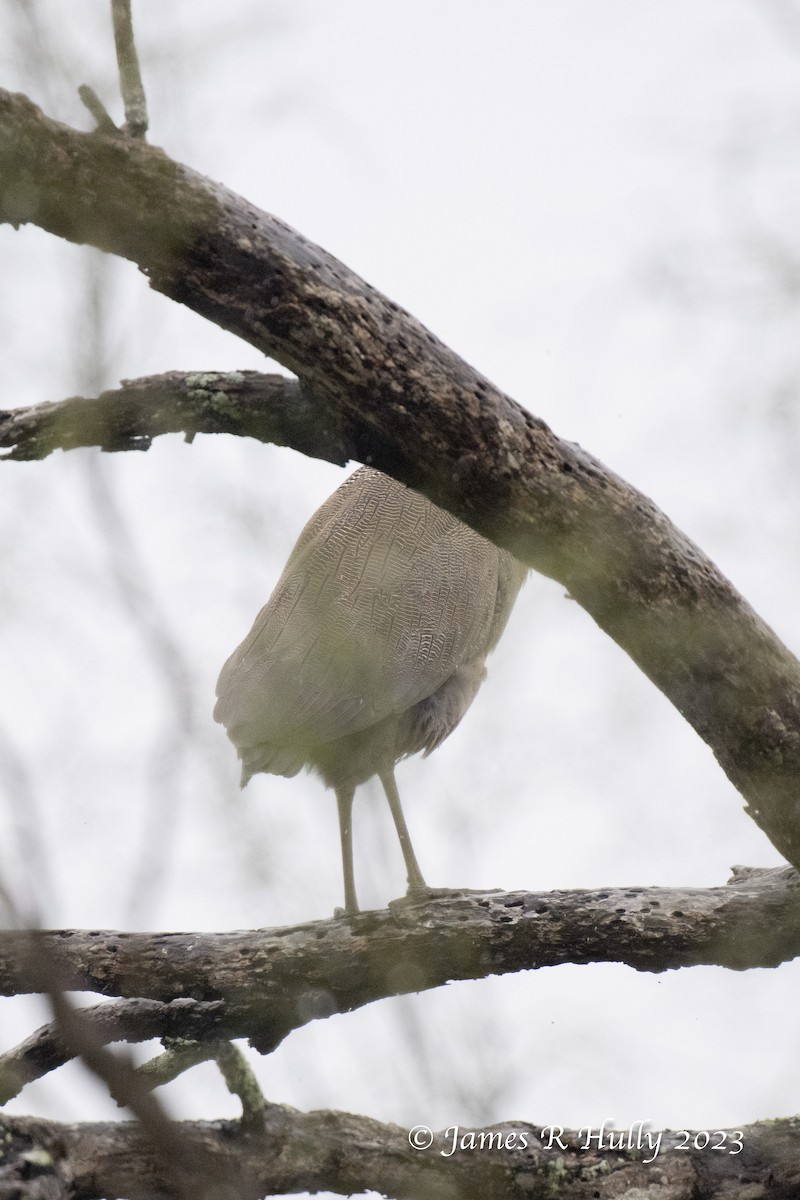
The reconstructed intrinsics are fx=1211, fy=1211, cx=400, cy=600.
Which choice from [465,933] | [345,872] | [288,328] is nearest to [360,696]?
[345,872]

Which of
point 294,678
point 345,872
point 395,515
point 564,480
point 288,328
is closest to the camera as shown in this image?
point 288,328

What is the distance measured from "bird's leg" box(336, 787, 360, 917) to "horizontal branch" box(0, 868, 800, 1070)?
206 millimetres

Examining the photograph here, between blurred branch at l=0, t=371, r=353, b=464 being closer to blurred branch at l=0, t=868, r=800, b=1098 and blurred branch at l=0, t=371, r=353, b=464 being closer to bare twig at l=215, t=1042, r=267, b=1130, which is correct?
blurred branch at l=0, t=868, r=800, b=1098

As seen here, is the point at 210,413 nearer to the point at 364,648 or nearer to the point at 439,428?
the point at 439,428

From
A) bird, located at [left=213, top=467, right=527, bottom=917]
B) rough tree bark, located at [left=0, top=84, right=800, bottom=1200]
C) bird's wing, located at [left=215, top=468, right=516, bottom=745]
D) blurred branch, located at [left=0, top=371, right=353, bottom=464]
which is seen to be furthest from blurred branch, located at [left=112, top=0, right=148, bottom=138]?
bird's wing, located at [left=215, top=468, right=516, bottom=745]

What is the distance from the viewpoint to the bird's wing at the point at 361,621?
452 cm

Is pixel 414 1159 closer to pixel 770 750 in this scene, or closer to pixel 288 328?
pixel 770 750

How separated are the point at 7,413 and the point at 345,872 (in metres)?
2.00

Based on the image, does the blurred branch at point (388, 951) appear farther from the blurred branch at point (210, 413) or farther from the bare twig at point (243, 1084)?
the blurred branch at point (210, 413)

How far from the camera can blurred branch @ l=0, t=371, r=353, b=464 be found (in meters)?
2.96

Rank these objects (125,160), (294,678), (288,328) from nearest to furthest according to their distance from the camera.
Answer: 1. (125,160)
2. (288,328)
3. (294,678)

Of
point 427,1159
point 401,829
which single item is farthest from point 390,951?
point 401,829

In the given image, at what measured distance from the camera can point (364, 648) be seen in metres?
4.70

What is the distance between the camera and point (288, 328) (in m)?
2.68
